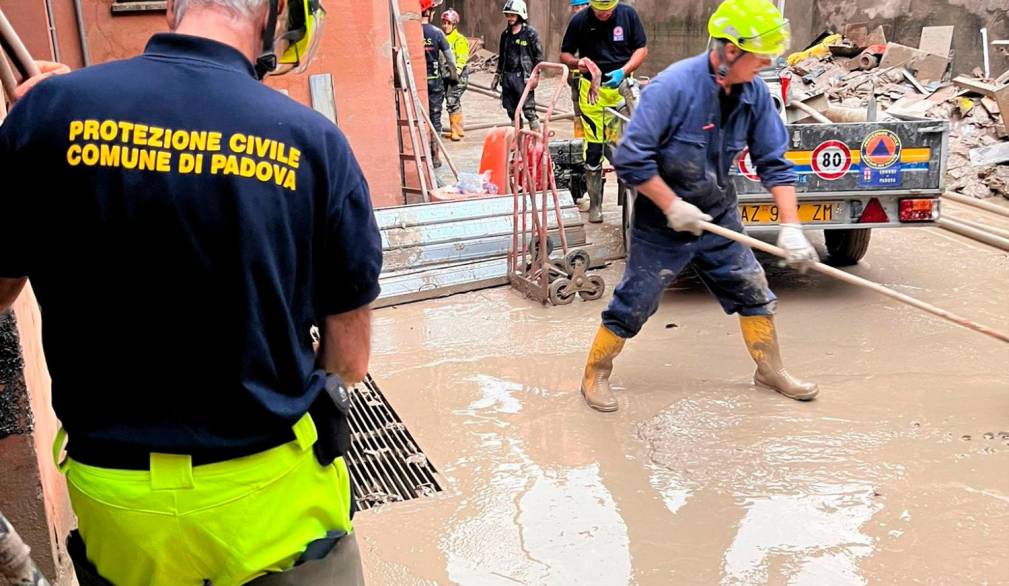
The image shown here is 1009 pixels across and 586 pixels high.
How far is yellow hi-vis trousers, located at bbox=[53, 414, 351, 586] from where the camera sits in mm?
1523

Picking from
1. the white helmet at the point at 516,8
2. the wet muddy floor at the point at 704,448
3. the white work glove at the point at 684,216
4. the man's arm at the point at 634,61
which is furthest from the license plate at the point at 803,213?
the white helmet at the point at 516,8

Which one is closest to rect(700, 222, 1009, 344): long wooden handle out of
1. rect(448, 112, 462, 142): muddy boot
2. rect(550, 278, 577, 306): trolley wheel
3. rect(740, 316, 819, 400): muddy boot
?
rect(740, 316, 819, 400): muddy boot

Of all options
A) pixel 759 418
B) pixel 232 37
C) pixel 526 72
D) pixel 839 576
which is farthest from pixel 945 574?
pixel 526 72

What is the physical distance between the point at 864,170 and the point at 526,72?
20.7 ft

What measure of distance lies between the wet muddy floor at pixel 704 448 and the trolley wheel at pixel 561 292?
0.08 meters

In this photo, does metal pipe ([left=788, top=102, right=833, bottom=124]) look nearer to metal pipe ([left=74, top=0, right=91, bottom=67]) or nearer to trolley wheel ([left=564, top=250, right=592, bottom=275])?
trolley wheel ([left=564, top=250, right=592, bottom=275])

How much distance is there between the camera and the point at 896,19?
13023 millimetres

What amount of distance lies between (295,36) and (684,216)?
96.9 inches

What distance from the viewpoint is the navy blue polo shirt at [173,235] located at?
1.44 m

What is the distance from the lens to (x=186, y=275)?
1464 millimetres

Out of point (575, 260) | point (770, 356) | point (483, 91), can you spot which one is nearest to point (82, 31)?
point (575, 260)

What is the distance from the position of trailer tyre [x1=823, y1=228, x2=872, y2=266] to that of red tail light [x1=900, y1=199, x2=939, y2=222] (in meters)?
0.61

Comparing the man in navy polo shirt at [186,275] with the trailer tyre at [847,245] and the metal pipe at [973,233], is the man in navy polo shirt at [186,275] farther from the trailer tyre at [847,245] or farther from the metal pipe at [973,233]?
the metal pipe at [973,233]

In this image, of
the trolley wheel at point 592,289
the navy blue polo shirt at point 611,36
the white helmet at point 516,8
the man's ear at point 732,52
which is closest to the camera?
the man's ear at point 732,52
